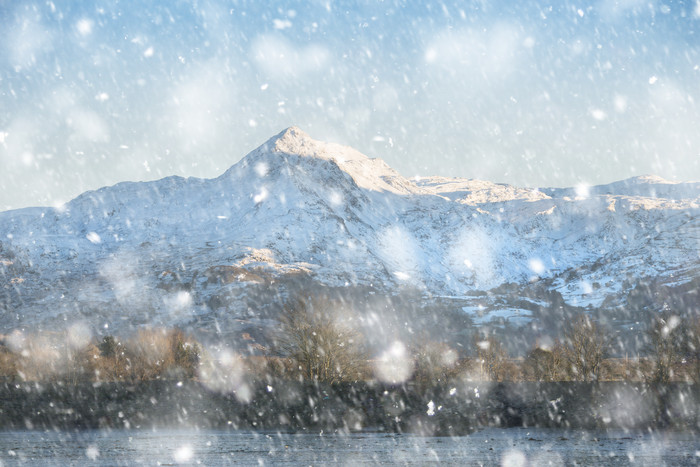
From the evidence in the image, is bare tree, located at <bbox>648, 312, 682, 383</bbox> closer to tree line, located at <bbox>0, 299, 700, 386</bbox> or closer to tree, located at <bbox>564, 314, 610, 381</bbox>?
tree line, located at <bbox>0, 299, 700, 386</bbox>

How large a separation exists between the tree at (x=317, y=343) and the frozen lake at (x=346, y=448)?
48.2 ft

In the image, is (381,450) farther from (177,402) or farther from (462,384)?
(177,402)

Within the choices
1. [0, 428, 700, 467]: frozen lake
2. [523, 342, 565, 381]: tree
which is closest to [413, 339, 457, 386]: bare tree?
[523, 342, 565, 381]: tree

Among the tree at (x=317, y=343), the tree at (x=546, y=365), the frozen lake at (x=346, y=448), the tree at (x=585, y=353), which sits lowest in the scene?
the tree at (x=546, y=365)

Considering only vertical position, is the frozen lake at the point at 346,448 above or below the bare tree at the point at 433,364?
above

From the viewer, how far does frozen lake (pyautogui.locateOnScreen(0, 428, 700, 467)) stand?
65.2 ft

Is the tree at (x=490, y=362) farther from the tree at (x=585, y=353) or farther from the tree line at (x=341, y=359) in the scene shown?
the tree at (x=585, y=353)

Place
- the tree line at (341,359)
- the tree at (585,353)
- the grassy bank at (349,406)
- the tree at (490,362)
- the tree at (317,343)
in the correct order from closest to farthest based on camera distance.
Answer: the grassy bank at (349,406), the tree at (317,343), the tree line at (341,359), the tree at (585,353), the tree at (490,362)

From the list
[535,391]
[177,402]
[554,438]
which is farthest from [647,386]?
[177,402]

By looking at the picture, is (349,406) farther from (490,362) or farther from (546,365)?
(490,362)

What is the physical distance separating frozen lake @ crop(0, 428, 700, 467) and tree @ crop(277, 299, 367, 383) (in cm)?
1468

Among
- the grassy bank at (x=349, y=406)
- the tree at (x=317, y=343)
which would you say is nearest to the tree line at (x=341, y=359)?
the tree at (x=317, y=343)

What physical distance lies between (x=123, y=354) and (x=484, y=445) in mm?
68999

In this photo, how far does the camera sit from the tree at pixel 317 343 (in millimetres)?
43938
